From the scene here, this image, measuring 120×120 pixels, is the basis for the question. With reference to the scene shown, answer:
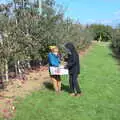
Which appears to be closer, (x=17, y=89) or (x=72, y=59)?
(x=72, y=59)

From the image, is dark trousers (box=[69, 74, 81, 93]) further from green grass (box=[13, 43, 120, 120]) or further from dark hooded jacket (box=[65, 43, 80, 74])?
green grass (box=[13, 43, 120, 120])

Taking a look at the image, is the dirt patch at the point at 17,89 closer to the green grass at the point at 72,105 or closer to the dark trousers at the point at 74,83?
the green grass at the point at 72,105

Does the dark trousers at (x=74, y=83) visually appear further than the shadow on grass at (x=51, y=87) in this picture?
No

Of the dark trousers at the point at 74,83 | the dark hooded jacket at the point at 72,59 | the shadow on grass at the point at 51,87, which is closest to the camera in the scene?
the dark hooded jacket at the point at 72,59

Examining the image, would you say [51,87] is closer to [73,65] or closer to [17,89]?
[17,89]

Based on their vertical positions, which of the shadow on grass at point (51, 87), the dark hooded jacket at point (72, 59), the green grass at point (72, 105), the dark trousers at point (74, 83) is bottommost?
the shadow on grass at point (51, 87)

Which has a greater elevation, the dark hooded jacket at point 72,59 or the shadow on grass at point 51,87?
the dark hooded jacket at point 72,59

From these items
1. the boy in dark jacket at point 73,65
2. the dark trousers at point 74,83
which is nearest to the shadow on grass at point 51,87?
the dark trousers at point 74,83

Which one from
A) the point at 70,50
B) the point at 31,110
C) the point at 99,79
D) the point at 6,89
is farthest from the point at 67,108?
the point at 99,79

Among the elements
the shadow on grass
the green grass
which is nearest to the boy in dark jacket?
the green grass

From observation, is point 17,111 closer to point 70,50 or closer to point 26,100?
point 26,100

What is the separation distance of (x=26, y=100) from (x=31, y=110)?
126 cm

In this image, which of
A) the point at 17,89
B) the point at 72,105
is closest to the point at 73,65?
the point at 72,105

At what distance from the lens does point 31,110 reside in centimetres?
1031
